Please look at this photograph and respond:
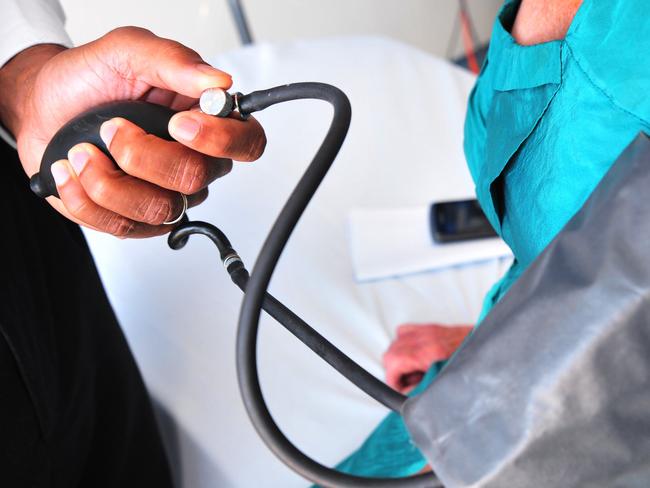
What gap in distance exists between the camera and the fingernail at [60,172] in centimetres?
42

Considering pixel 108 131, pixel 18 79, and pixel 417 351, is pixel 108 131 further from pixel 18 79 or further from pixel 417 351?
pixel 417 351

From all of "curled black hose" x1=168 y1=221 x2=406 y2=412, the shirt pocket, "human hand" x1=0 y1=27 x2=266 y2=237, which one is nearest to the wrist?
"human hand" x1=0 y1=27 x2=266 y2=237

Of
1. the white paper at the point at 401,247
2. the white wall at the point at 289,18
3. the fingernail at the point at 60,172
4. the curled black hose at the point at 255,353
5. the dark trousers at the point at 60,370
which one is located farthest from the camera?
the white paper at the point at 401,247

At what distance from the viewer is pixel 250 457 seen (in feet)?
2.43

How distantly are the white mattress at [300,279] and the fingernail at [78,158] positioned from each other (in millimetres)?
423

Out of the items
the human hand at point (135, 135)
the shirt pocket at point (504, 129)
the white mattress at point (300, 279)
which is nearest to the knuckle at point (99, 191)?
the human hand at point (135, 135)

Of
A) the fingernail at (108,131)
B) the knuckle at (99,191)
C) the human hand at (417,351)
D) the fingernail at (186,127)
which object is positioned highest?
the fingernail at (108,131)

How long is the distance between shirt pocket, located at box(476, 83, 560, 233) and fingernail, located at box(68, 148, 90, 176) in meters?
0.28

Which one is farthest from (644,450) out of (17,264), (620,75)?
(17,264)

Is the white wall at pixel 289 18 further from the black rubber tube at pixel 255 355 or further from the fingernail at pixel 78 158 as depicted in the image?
the black rubber tube at pixel 255 355

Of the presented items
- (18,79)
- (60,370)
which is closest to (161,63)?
(18,79)

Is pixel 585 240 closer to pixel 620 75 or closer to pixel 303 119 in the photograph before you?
pixel 620 75

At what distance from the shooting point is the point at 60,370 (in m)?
0.60

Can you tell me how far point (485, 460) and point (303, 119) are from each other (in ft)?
2.64
